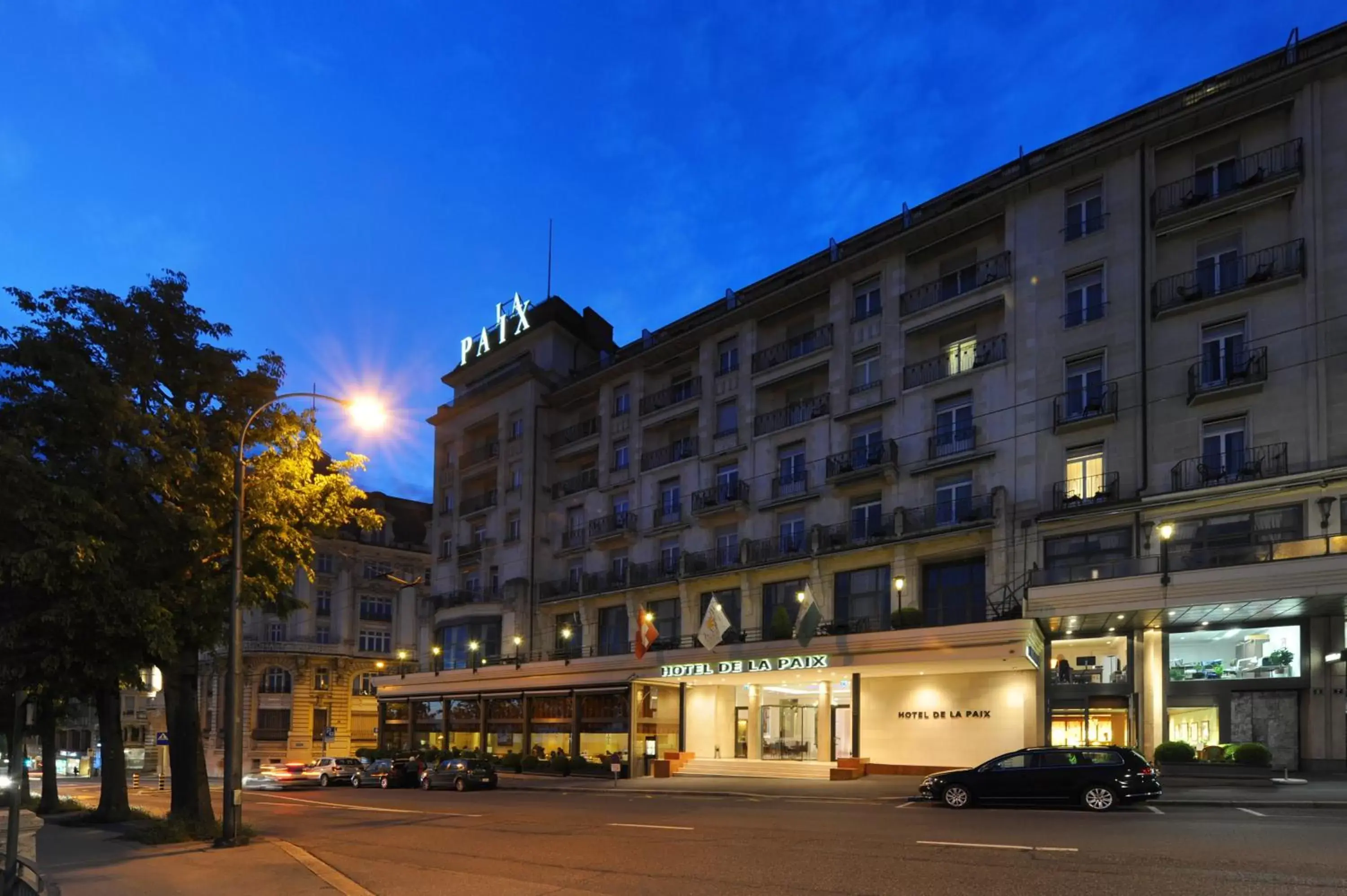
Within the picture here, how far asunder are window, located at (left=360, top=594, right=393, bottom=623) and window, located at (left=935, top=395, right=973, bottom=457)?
55596 mm

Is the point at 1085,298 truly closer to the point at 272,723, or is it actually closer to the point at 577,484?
the point at 577,484


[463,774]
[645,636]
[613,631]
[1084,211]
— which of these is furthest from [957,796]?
[613,631]

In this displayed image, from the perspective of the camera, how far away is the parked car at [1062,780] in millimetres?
20406

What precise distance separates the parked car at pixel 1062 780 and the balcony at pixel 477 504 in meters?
38.7

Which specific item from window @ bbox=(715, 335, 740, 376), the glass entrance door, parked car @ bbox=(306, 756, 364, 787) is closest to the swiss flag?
the glass entrance door

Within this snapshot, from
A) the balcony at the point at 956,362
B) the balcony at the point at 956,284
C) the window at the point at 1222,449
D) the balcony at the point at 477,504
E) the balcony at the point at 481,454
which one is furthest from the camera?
the balcony at the point at 481,454

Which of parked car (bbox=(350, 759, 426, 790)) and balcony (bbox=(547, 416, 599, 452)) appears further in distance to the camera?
balcony (bbox=(547, 416, 599, 452))

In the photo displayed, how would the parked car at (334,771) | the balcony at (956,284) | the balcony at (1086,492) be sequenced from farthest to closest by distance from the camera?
the parked car at (334,771) → the balcony at (956,284) → the balcony at (1086,492)

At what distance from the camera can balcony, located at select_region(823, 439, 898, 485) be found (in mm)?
38406

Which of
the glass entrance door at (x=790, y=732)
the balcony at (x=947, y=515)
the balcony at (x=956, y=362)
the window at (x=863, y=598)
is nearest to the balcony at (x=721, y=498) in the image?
the window at (x=863, y=598)

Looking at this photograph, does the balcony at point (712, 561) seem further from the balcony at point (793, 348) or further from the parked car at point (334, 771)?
the parked car at point (334, 771)

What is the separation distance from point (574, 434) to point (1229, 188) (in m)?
33.0

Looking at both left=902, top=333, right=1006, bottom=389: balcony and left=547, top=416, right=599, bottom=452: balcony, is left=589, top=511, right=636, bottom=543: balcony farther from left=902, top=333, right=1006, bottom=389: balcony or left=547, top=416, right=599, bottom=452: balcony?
left=902, top=333, right=1006, bottom=389: balcony

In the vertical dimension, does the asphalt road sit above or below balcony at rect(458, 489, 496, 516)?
below
